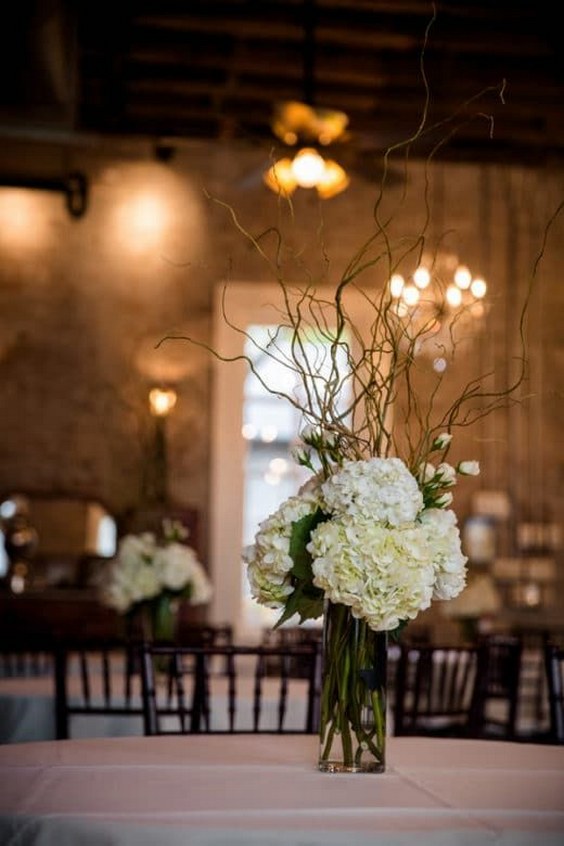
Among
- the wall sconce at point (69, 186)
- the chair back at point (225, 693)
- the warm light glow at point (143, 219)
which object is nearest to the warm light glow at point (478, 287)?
the chair back at point (225, 693)

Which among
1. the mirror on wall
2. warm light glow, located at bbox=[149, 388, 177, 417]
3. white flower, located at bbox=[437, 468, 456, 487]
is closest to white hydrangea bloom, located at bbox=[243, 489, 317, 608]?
white flower, located at bbox=[437, 468, 456, 487]

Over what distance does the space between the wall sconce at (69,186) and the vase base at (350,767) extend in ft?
30.4

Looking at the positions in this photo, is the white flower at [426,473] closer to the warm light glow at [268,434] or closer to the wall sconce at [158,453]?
the wall sconce at [158,453]

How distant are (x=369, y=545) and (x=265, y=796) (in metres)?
0.40

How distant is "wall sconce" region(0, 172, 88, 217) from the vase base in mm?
9271

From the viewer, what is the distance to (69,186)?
10898 mm

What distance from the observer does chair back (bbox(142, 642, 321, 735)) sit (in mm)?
2980

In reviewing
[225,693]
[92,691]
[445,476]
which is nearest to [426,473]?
[445,476]

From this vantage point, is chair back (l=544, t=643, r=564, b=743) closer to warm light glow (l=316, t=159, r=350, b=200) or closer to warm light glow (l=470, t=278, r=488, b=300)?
warm light glow (l=316, t=159, r=350, b=200)

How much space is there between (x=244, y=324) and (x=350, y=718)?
355 inches

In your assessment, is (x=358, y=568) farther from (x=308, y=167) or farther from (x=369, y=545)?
(x=308, y=167)

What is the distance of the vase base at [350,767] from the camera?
80.4 inches

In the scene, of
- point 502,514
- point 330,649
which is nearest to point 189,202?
point 502,514

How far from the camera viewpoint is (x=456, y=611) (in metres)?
7.08
